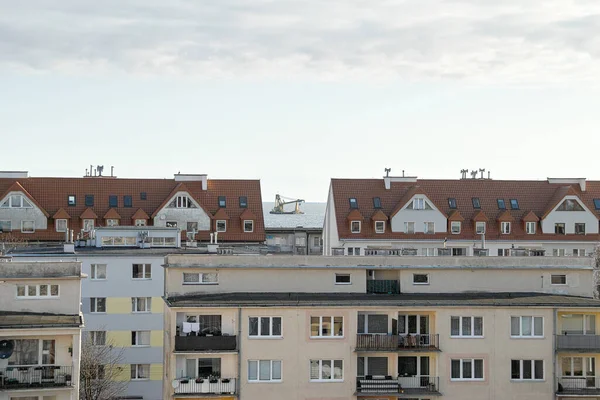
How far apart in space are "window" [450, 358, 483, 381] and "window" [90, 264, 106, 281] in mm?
23117

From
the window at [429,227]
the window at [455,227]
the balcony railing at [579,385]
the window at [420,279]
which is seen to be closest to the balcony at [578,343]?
the balcony railing at [579,385]

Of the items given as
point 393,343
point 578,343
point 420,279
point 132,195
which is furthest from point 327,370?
point 132,195

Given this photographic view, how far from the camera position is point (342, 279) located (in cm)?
4991

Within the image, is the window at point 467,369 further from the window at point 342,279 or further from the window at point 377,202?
the window at point 377,202

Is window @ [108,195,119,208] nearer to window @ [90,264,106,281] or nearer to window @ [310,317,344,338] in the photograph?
window @ [90,264,106,281]

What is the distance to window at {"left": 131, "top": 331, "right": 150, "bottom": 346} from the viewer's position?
62.5 metres

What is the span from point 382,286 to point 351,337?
13.9ft

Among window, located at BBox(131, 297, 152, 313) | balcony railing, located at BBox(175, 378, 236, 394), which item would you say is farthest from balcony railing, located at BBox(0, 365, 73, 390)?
window, located at BBox(131, 297, 152, 313)

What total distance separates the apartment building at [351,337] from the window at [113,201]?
39.7 metres

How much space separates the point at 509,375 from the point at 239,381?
1181cm

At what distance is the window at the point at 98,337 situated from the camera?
6145cm

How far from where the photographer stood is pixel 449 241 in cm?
8856

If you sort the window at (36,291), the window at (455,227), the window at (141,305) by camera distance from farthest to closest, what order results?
the window at (455,227) < the window at (141,305) < the window at (36,291)

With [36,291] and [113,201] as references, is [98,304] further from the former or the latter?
[113,201]
